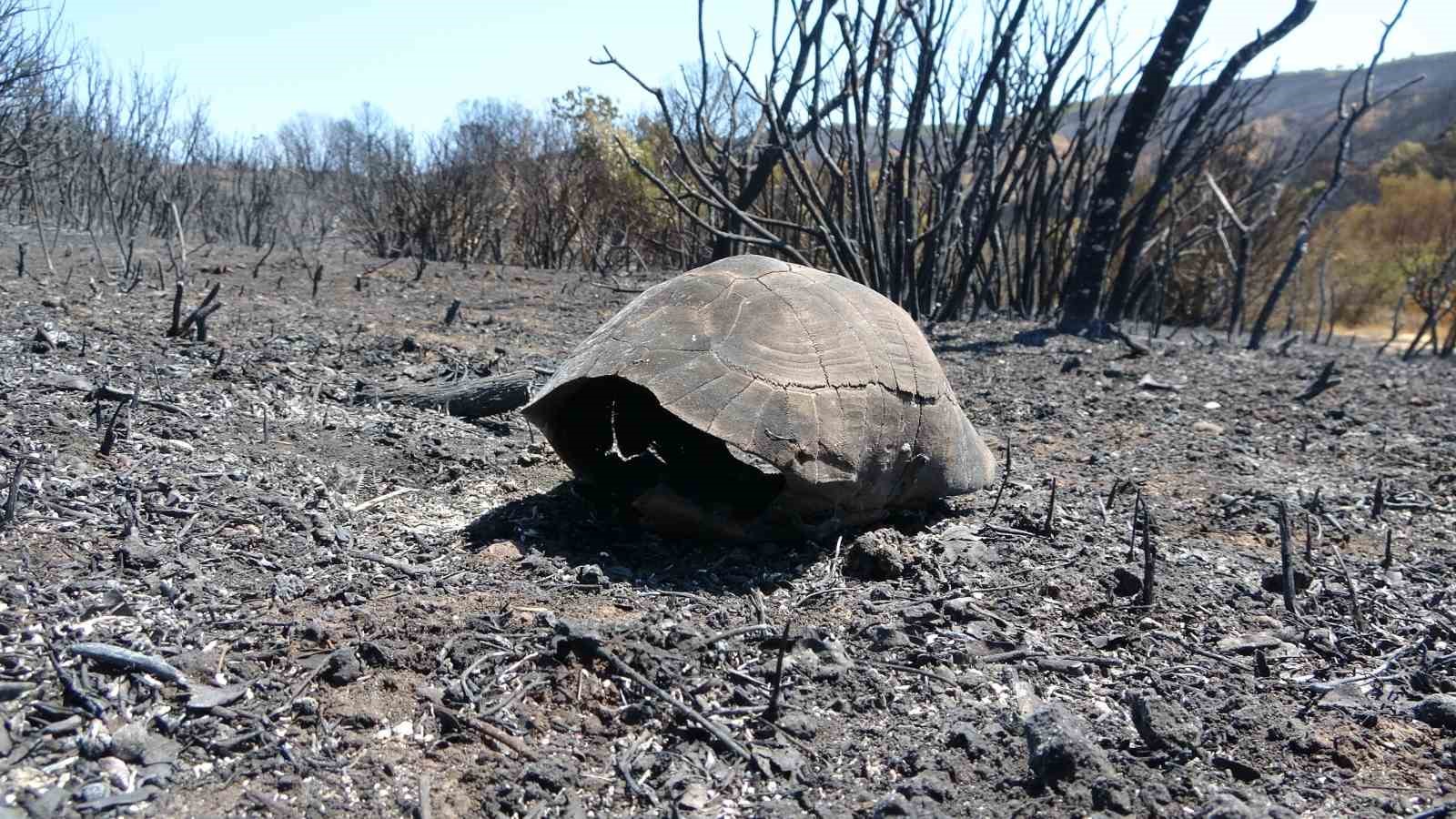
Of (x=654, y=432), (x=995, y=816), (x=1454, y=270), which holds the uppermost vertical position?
(x=1454, y=270)

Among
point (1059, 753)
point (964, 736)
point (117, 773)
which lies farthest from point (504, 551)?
point (1059, 753)

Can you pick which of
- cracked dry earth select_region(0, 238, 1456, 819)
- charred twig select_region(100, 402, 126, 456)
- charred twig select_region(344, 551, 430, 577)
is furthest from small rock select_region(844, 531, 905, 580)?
charred twig select_region(100, 402, 126, 456)

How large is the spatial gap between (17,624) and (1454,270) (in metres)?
17.4

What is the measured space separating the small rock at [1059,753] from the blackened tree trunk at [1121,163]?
735 centimetres

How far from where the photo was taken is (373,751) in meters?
2.26

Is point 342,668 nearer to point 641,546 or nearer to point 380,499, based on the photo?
point 641,546

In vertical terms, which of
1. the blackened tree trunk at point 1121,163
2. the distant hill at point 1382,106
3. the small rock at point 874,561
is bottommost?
the small rock at point 874,561

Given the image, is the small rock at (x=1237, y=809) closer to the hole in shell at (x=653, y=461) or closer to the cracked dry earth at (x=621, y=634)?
the cracked dry earth at (x=621, y=634)

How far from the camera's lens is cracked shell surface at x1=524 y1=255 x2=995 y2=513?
10.4 ft

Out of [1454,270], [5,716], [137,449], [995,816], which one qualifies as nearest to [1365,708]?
[995,816]

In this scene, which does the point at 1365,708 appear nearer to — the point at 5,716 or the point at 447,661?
the point at 447,661

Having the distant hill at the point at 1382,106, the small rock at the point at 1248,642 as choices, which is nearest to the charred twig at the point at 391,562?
the small rock at the point at 1248,642

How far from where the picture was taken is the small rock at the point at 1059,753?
229 cm

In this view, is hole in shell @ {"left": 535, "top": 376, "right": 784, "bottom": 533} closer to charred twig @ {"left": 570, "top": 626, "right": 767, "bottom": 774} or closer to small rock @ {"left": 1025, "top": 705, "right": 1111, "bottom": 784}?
charred twig @ {"left": 570, "top": 626, "right": 767, "bottom": 774}
